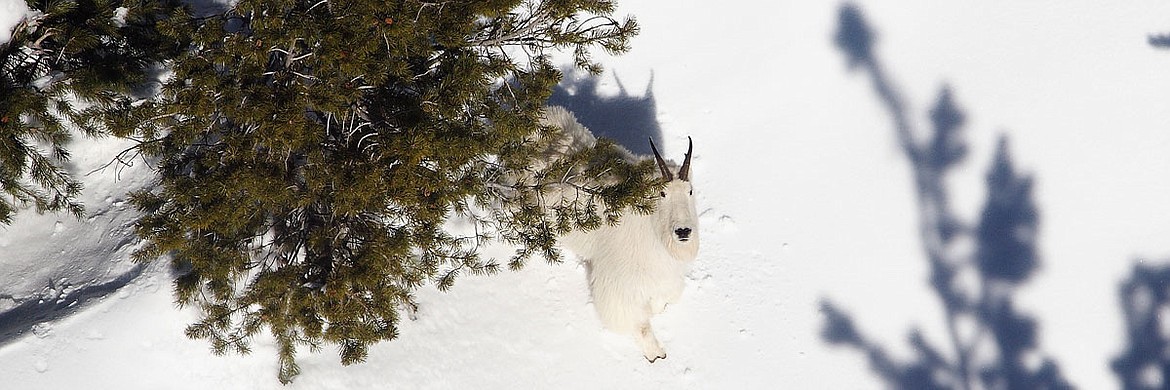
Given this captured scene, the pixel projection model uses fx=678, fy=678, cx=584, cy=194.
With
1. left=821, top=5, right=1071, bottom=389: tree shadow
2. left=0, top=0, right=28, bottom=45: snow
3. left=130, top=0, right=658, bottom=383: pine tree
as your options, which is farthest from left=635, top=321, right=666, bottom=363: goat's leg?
left=0, top=0, right=28, bottom=45: snow

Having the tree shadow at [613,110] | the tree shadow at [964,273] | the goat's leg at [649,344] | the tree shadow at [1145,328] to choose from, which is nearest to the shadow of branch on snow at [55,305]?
the goat's leg at [649,344]

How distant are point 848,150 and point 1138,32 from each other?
165 inches

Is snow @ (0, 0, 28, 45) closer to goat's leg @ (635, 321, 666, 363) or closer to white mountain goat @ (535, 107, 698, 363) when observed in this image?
white mountain goat @ (535, 107, 698, 363)

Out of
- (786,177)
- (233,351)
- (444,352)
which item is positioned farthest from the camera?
(786,177)

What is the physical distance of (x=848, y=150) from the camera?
26.5 ft

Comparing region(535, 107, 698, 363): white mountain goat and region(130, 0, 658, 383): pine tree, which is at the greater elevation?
region(130, 0, 658, 383): pine tree

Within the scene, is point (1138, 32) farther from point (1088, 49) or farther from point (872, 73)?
point (872, 73)

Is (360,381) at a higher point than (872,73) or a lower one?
lower

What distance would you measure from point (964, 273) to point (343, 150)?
6.49 metres

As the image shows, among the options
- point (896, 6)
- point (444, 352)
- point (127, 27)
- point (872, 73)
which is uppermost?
point (127, 27)

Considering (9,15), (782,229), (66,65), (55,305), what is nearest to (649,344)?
(782,229)

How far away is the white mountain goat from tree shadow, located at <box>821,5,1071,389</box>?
6.71 feet

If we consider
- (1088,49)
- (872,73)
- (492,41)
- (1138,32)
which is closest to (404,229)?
(492,41)

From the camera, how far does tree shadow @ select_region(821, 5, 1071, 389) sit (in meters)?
6.78
